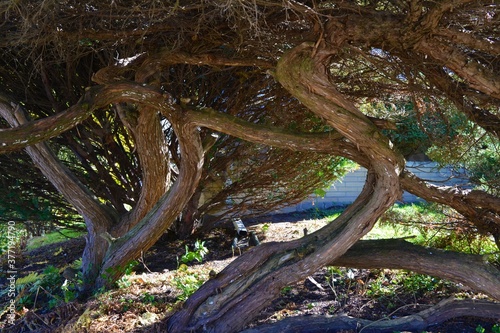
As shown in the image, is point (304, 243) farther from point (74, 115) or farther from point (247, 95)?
point (247, 95)

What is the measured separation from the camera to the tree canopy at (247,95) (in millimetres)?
4109

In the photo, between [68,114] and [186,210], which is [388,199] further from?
[186,210]

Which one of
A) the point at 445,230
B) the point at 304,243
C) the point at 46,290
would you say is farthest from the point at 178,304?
the point at 445,230

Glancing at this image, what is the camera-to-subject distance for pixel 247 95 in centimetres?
693

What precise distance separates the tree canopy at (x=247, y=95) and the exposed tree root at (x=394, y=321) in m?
0.34

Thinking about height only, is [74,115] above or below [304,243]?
above

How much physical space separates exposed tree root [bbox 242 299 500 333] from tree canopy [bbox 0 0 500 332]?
34 centimetres

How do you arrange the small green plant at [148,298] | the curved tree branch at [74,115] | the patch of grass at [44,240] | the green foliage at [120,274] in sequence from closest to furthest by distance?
1. the curved tree branch at [74,115]
2. the small green plant at [148,298]
3. the green foliage at [120,274]
4. the patch of grass at [44,240]

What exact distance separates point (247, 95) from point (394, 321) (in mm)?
3678

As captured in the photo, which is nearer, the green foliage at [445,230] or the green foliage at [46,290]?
the green foliage at [46,290]

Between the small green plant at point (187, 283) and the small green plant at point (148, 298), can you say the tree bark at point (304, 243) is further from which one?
the small green plant at point (187, 283)

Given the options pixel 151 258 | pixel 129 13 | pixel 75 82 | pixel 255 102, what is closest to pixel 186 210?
pixel 151 258

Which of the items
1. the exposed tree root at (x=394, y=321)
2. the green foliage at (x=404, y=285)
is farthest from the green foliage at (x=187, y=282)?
the green foliage at (x=404, y=285)

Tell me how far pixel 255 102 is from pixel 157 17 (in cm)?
292
